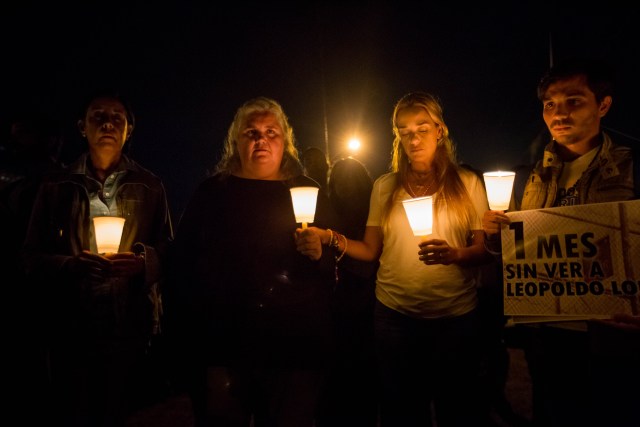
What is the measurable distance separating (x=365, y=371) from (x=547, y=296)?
179 cm

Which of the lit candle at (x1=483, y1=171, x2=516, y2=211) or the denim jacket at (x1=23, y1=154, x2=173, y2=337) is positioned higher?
the lit candle at (x1=483, y1=171, x2=516, y2=211)

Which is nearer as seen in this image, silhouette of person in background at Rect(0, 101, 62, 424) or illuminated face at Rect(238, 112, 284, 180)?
illuminated face at Rect(238, 112, 284, 180)

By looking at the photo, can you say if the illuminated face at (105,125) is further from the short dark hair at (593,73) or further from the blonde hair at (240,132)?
the short dark hair at (593,73)

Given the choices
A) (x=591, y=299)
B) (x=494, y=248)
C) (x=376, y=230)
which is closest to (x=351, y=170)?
(x=376, y=230)

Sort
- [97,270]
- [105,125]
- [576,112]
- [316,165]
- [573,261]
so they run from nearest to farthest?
[573,261], [97,270], [576,112], [105,125], [316,165]

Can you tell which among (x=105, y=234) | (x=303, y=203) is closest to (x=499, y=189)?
(x=303, y=203)

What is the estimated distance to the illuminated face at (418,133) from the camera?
305 centimetres

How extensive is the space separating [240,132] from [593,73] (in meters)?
2.37

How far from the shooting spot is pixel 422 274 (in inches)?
112

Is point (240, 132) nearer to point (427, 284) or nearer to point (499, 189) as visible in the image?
point (427, 284)

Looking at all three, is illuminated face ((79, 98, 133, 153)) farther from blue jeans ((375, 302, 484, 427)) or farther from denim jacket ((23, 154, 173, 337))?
blue jeans ((375, 302, 484, 427))

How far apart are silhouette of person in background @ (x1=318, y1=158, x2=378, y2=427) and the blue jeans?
25.3 inches

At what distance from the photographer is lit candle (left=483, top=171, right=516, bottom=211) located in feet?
8.68

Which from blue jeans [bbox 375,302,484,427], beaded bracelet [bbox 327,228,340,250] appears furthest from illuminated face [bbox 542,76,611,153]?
beaded bracelet [bbox 327,228,340,250]
